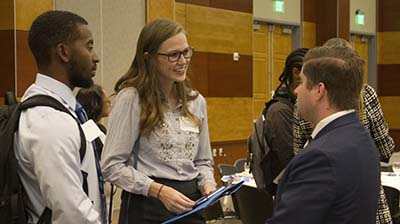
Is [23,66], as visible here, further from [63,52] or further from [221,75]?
[63,52]

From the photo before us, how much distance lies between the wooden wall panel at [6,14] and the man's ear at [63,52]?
16.3 ft

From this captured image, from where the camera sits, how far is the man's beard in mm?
1876

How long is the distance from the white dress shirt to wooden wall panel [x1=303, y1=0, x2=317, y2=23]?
10.3m

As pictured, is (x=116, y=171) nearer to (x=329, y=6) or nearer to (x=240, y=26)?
(x=240, y=26)

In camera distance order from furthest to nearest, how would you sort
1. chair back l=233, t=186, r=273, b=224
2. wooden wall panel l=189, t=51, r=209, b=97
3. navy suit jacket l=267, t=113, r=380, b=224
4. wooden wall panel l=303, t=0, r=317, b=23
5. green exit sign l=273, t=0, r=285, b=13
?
wooden wall panel l=303, t=0, r=317, b=23
green exit sign l=273, t=0, r=285, b=13
wooden wall panel l=189, t=51, r=209, b=97
chair back l=233, t=186, r=273, b=224
navy suit jacket l=267, t=113, r=380, b=224

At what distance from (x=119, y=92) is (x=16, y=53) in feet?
14.6

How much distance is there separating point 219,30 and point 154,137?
7278 mm

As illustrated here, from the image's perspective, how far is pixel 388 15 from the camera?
1355 centimetres

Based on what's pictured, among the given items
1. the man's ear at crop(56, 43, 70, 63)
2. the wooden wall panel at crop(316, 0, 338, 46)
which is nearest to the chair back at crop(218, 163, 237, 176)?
the man's ear at crop(56, 43, 70, 63)

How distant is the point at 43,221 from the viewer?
1.73 m

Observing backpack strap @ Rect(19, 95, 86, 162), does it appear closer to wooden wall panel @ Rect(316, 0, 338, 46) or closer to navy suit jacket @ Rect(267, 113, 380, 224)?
navy suit jacket @ Rect(267, 113, 380, 224)

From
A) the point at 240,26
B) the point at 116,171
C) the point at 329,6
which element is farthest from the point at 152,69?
the point at 329,6

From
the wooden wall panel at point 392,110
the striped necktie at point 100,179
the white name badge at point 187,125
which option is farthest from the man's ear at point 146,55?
the wooden wall panel at point 392,110

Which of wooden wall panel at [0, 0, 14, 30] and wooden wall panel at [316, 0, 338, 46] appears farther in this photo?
wooden wall panel at [316, 0, 338, 46]
